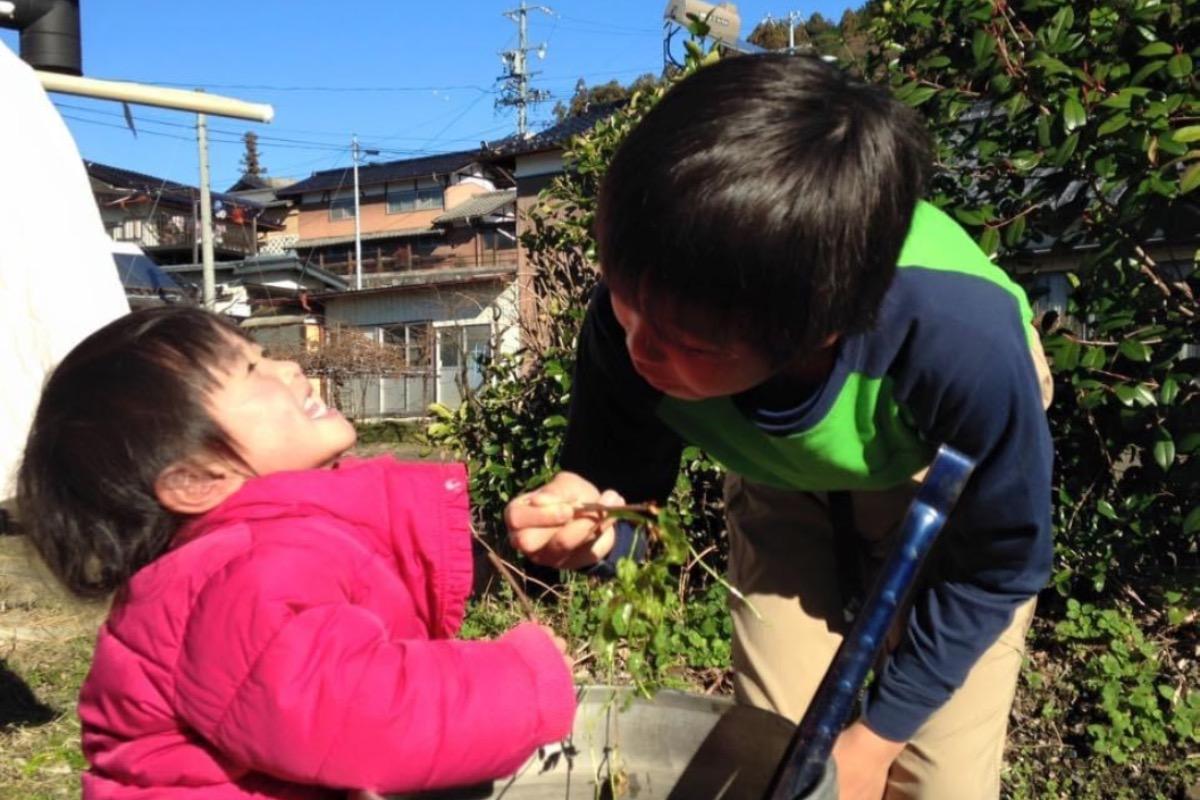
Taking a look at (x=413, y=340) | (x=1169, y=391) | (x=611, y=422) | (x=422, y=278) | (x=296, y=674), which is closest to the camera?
(x=296, y=674)

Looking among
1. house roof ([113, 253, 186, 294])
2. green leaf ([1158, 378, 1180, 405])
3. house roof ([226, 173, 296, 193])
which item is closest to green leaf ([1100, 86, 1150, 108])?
green leaf ([1158, 378, 1180, 405])

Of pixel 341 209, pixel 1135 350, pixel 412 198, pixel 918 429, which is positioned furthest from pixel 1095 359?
pixel 341 209

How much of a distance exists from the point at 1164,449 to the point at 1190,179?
697 millimetres

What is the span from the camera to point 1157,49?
273 cm

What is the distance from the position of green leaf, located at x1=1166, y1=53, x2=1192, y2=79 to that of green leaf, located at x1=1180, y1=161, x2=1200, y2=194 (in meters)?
0.30

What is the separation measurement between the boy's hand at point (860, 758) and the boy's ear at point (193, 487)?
917 mm

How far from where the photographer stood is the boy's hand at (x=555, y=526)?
1.46 metres

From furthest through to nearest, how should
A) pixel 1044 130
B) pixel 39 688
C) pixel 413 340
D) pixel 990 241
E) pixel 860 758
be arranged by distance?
pixel 413 340 → pixel 39 688 → pixel 990 241 → pixel 1044 130 → pixel 860 758

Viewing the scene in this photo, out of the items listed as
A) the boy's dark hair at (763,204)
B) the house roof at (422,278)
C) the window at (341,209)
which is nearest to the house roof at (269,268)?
the house roof at (422,278)

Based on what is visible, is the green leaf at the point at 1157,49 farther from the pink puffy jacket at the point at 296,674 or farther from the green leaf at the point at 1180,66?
the pink puffy jacket at the point at 296,674

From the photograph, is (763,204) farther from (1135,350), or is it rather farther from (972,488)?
(1135,350)

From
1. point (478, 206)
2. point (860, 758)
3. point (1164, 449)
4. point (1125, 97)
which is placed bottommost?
point (860, 758)

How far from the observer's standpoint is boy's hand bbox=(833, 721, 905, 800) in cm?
155

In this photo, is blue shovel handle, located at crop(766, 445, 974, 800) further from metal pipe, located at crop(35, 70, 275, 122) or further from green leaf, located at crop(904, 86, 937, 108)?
metal pipe, located at crop(35, 70, 275, 122)
